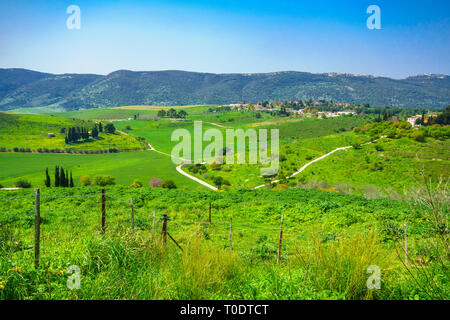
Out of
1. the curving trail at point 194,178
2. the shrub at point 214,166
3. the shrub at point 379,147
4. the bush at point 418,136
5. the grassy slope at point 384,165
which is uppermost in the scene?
the bush at point 418,136

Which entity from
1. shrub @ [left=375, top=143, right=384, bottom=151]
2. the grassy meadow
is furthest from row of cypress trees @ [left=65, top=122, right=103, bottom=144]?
shrub @ [left=375, top=143, right=384, bottom=151]

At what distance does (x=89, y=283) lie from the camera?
12.2ft

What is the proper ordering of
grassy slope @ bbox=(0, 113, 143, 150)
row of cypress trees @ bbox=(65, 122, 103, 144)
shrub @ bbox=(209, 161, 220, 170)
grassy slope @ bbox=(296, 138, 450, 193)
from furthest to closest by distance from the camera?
row of cypress trees @ bbox=(65, 122, 103, 144)
grassy slope @ bbox=(0, 113, 143, 150)
shrub @ bbox=(209, 161, 220, 170)
grassy slope @ bbox=(296, 138, 450, 193)

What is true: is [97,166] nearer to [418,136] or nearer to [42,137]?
[42,137]

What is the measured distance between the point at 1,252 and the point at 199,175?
53162mm

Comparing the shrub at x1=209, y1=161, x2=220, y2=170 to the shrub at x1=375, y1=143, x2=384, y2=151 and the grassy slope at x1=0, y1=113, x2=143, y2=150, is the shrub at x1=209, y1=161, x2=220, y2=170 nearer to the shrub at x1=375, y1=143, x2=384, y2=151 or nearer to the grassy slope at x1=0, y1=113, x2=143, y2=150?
the shrub at x1=375, y1=143, x2=384, y2=151

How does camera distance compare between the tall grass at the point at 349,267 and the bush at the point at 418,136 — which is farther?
the bush at the point at 418,136

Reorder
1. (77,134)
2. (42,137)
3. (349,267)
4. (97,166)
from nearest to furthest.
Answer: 1. (349,267)
2. (97,166)
3. (77,134)
4. (42,137)

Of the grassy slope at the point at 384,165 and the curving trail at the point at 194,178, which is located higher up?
the grassy slope at the point at 384,165

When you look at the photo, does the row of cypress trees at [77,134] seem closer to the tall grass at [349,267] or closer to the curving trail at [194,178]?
the curving trail at [194,178]

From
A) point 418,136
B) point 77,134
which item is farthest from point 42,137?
point 418,136

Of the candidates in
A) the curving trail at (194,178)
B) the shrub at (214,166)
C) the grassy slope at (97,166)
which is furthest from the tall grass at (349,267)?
the shrub at (214,166)
